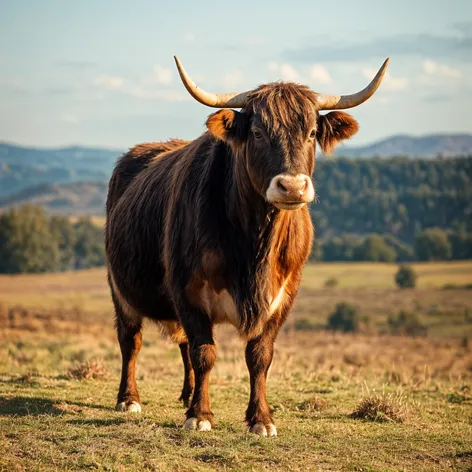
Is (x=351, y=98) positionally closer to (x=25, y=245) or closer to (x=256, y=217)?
(x=256, y=217)

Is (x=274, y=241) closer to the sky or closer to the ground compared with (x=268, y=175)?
closer to the ground

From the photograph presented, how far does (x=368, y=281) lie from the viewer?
3750 inches

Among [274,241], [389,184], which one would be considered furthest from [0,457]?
[389,184]

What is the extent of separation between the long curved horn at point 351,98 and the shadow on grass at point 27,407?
4310 mm

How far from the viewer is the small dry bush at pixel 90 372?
11.1 metres

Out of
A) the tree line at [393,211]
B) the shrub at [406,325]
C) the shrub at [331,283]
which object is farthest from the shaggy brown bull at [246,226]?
the tree line at [393,211]

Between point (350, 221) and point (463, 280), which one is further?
point (350, 221)

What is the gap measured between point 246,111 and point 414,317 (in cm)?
5735

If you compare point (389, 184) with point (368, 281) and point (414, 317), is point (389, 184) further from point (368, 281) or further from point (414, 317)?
point (414, 317)

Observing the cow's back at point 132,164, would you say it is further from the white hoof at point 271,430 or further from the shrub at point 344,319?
the shrub at point 344,319

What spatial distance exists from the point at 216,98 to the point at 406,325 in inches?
2160

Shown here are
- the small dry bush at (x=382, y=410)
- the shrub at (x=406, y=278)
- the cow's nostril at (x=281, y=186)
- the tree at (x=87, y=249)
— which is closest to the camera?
the cow's nostril at (x=281, y=186)

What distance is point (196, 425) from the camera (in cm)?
717

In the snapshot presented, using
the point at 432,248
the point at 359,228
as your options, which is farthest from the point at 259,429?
the point at 359,228
